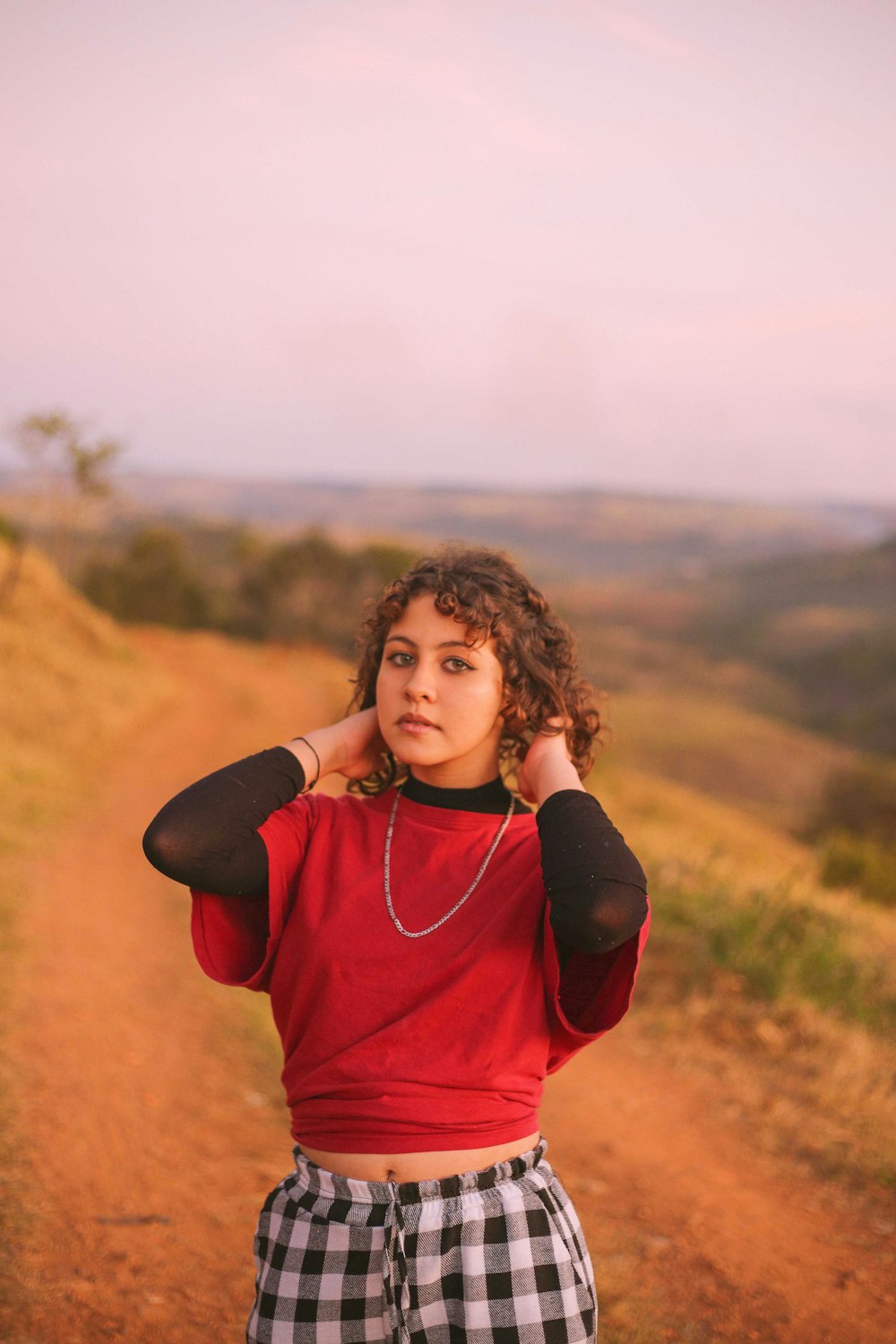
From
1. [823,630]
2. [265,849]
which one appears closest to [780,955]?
[265,849]

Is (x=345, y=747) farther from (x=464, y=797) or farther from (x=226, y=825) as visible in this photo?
(x=226, y=825)

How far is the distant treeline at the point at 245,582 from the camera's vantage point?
30609 mm

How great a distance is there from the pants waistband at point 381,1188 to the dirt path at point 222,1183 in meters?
1.40

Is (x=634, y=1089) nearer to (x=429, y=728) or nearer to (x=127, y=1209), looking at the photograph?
(x=127, y=1209)

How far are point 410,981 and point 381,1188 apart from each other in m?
0.36

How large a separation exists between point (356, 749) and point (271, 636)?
3223 cm

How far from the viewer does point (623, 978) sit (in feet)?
6.15

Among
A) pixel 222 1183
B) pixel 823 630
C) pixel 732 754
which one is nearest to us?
pixel 222 1183

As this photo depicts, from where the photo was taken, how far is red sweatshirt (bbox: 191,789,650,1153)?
6.12 feet

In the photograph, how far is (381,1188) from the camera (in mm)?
1834

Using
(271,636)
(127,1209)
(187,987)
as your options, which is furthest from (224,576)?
(127,1209)

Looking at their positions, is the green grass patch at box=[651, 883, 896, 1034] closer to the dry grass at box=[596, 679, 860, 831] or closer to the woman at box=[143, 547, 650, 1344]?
the woman at box=[143, 547, 650, 1344]

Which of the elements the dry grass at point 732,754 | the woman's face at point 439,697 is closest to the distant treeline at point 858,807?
the dry grass at point 732,754

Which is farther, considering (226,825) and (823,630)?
(823,630)
